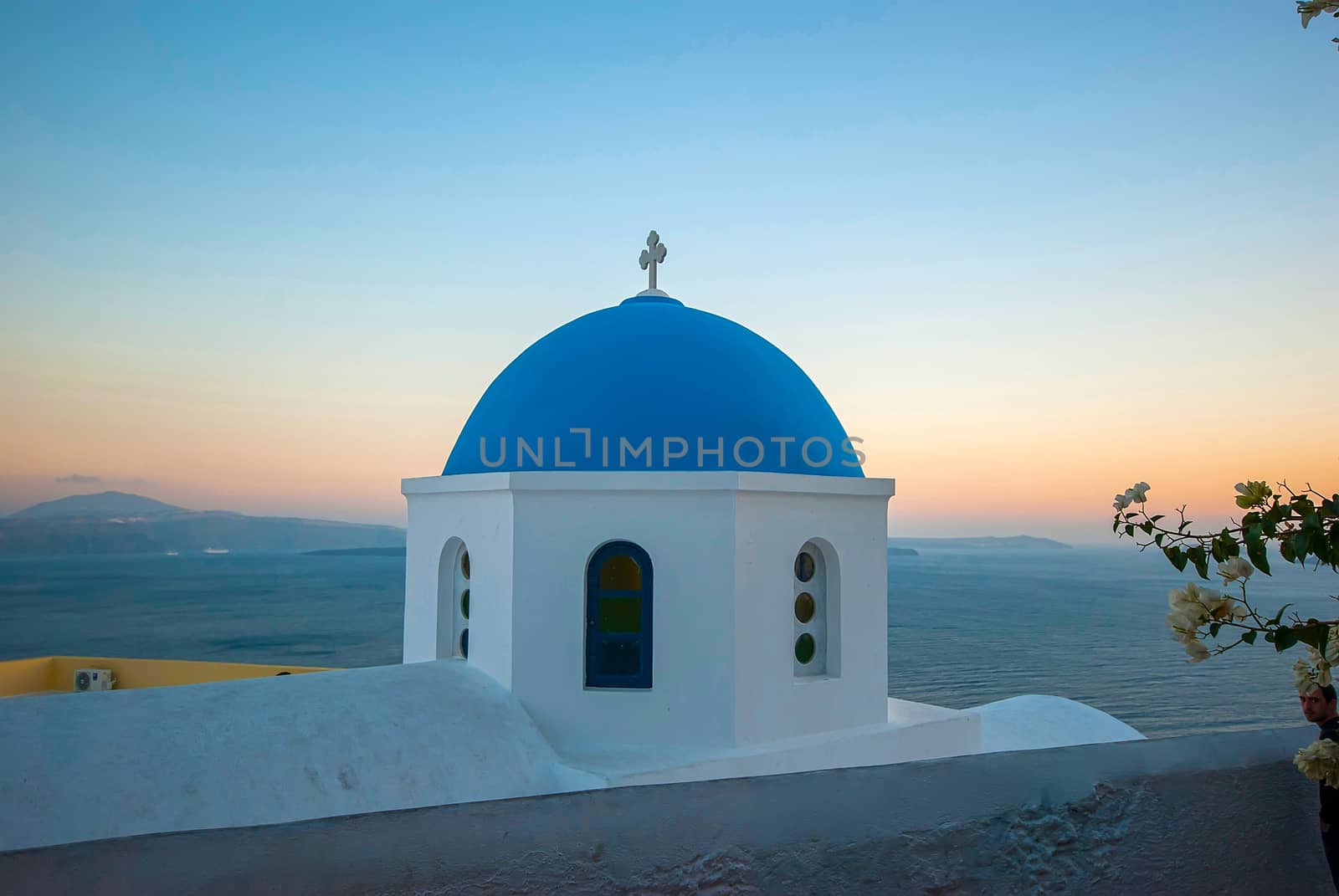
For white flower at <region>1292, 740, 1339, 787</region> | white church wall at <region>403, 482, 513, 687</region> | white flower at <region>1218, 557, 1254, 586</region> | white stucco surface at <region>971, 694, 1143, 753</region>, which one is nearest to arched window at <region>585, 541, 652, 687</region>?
white church wall at <region>403, 482, 513, 687</region>

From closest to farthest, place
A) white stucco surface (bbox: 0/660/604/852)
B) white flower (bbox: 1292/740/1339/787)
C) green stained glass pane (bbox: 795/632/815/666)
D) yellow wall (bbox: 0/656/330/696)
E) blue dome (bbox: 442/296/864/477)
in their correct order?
white flower (bbox: 1292/740/1339/787) → white stucco surface (bbox: 0/660/604/852) → blue dome (bbox: 442/296/864/477) → green stained glass pane (bbox: 795/632/815/666) → yellow wall (bbox: 0/656/330/696)

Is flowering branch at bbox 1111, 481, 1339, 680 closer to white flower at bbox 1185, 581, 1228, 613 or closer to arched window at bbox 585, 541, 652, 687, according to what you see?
white flower at bbox 1185, 581, 1228, 613

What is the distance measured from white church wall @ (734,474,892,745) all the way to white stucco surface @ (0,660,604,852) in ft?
5.24

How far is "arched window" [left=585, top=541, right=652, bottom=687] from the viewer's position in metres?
7.48

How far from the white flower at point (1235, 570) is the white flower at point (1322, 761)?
39 cm

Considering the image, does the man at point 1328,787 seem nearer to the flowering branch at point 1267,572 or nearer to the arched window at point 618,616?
the flowering branch at point 1267,572

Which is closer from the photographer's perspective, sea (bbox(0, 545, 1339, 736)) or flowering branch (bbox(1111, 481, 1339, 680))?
flowering branch (bbox(1111, 481, 1339, 680))

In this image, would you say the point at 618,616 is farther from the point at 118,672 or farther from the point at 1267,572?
the point at 118,672

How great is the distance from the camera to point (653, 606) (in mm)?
7457

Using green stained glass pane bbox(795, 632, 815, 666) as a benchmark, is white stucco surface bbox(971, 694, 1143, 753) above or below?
below

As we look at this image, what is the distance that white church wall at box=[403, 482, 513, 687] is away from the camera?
759 centimetres

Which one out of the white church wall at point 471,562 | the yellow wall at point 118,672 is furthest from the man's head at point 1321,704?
the yellow wall at point 118,672

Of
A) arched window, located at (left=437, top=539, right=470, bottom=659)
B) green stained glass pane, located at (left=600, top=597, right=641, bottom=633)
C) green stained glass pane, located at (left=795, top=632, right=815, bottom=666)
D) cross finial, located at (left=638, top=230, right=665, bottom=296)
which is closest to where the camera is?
green stained glass pane, located at (left=600, top=597, right=641, bottom=633)

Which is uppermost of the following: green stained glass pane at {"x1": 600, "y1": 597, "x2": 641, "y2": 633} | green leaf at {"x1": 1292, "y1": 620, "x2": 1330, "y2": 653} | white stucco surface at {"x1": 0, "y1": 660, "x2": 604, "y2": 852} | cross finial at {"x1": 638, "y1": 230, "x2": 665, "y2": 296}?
cross finial at {"x1": 638, "y1": 230, "x2": 665, "y2": 296}
